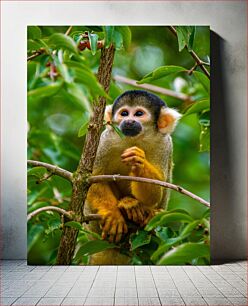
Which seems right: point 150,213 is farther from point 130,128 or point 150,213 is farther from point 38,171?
point 38,171

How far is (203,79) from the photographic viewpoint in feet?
15.0

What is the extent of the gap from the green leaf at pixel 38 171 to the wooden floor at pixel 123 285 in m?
0.72

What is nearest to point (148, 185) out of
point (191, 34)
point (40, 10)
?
point (191, 34)

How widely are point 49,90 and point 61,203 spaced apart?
101cm

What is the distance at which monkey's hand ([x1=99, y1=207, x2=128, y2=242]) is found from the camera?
4398 millimetres

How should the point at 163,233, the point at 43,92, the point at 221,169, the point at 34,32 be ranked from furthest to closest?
the point at 221,169 < the point at 34,32 < the point at 163,233 < the point at 43,92

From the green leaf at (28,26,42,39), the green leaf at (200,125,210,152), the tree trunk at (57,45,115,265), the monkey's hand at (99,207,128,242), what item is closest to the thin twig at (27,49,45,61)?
the green leaf at (28,26,42,39)

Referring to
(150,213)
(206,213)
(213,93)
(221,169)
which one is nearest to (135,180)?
(150,213)

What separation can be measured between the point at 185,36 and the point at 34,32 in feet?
3.90

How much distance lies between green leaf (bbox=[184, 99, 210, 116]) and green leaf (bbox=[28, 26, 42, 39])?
1.30 metres

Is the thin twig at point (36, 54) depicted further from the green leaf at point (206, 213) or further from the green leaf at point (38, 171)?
the green leaf at point (206, 213)

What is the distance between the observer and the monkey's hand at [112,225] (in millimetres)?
4398

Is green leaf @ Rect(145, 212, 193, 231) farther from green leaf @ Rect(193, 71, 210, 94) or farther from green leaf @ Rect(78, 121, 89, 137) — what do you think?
green leaf @ Rect(193, 71, 210, 94)

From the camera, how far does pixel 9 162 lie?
473 centimetres
